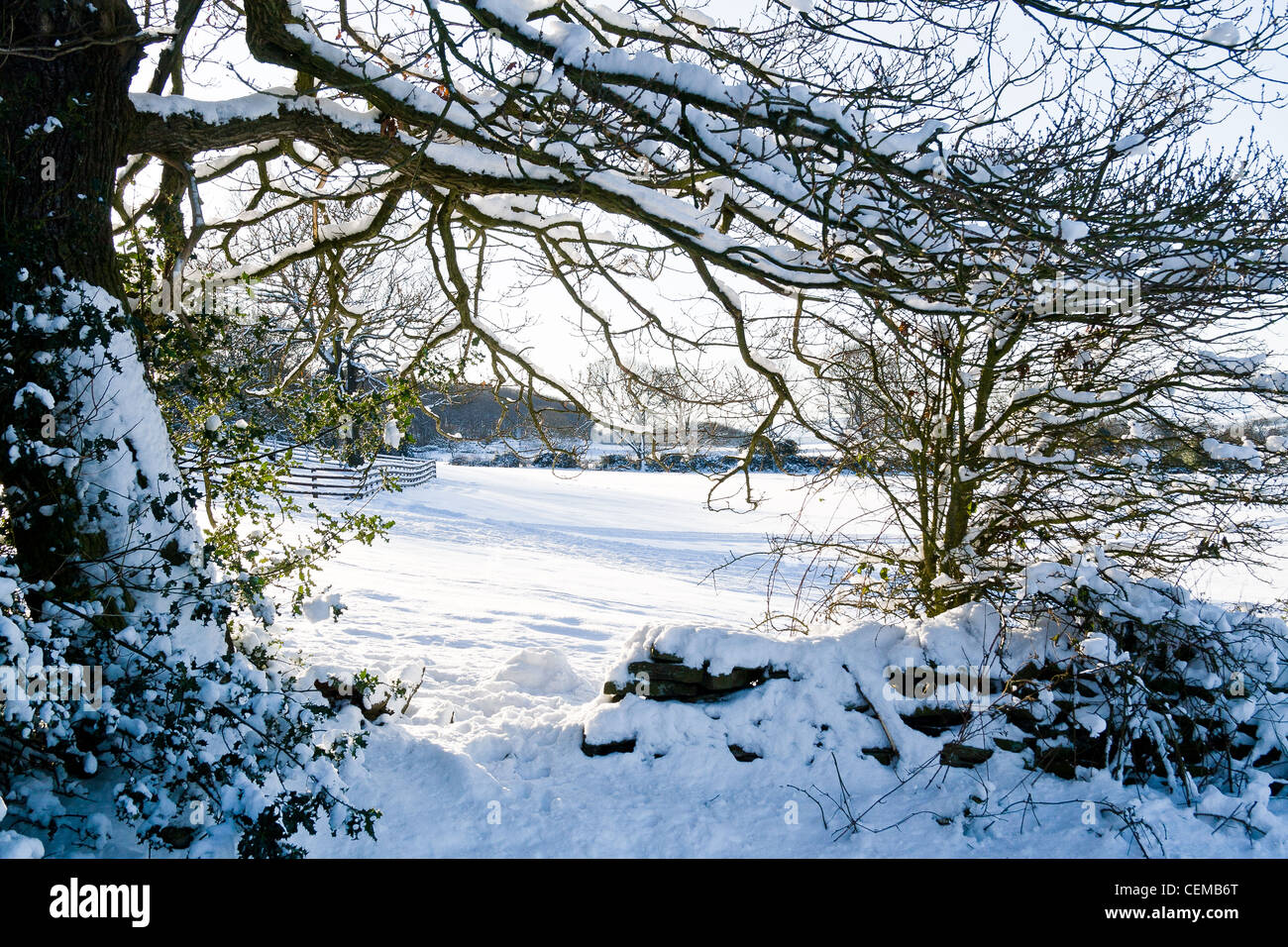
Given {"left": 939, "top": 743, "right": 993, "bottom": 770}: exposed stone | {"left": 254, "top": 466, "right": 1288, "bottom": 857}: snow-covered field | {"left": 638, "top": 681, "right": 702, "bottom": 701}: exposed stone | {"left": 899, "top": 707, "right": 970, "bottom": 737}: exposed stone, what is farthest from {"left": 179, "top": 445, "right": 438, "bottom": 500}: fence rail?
{"left": 939, "top": 743, "right": 993, "bottom": 770}: exposed stone

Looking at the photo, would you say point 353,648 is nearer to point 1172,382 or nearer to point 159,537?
point 159,537

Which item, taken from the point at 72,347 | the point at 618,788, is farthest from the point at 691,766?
the point at 72,347

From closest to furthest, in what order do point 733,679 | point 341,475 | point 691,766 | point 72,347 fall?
point 72,347 → point 691,766 → point 733,679 → point 341,475

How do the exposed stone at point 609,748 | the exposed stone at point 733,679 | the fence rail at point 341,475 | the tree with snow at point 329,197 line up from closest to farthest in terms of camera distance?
the tree with snow at point 329,197 → the exposed stone at point 609,748 → the exposed stone at point 733,679 → the fence rail at point 341,475

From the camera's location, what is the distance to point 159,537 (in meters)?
3.20

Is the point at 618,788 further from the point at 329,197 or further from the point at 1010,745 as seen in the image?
the point at 329,197

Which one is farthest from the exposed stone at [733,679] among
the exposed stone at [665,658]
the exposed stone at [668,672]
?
the exposed stone at [665,658]

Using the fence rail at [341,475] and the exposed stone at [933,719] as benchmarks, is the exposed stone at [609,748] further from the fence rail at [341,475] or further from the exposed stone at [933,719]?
the fence rail at [341,475]

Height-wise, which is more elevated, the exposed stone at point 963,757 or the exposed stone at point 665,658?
the exposed stone at point 665,658

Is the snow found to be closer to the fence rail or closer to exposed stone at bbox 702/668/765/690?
exposed stone at bbox 702/668/765/690

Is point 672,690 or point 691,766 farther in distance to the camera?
point 672,690
